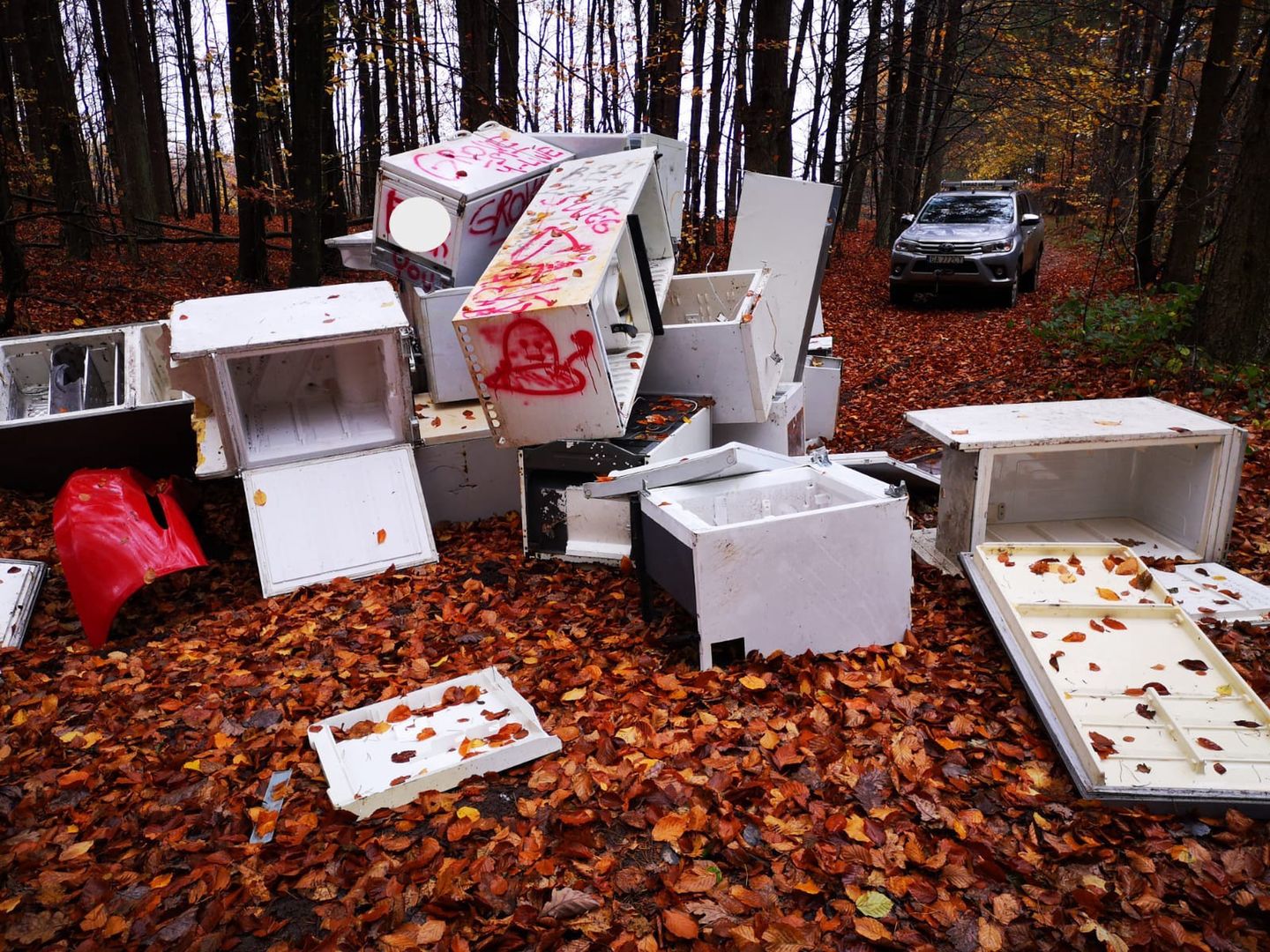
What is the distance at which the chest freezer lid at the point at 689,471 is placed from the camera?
3.94 metres

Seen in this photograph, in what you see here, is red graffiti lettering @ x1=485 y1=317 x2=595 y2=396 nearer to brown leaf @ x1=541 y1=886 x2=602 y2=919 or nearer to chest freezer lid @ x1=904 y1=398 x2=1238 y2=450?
chest freezer lid @ x1=904 y1=398 x2=1238 y2=450

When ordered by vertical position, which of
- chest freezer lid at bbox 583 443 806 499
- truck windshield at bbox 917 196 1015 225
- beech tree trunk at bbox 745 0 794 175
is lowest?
chest freezer lid at bbox 583 443 806 499

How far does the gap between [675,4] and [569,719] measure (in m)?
13.2

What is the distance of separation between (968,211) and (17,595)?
13.3 meters

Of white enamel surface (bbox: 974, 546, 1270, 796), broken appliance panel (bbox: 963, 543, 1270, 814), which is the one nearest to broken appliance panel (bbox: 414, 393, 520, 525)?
broken appliance panel (bbox: 963, 543, 1270, 814)

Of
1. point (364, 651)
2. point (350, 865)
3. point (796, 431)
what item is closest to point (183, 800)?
point (350, 865)

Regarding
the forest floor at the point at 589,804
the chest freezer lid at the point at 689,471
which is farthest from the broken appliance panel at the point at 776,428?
the forest floor at the point at 589,804

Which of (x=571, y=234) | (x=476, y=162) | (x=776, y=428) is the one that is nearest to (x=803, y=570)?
(x=776, y=428)

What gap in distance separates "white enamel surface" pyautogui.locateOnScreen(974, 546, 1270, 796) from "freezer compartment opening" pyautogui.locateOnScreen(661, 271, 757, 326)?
308 cm

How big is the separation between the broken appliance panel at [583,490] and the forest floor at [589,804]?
200 mm

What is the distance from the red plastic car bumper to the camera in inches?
171

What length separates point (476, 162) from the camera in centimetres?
612

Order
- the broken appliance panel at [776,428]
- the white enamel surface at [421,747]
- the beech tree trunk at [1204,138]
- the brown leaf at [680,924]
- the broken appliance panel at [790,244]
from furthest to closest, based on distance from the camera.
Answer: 1. the beech tree trunk at [1204,138]
2. the broken appliance panel at [790,244]
3. the broken appliance panel at [776,428]
4. the white enamel surface at [421,747]
5. the brown leaf at [680,924]

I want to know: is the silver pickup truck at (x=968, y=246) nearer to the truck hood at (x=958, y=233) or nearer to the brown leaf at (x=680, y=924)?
the truck hood at (x=958, y=233)
